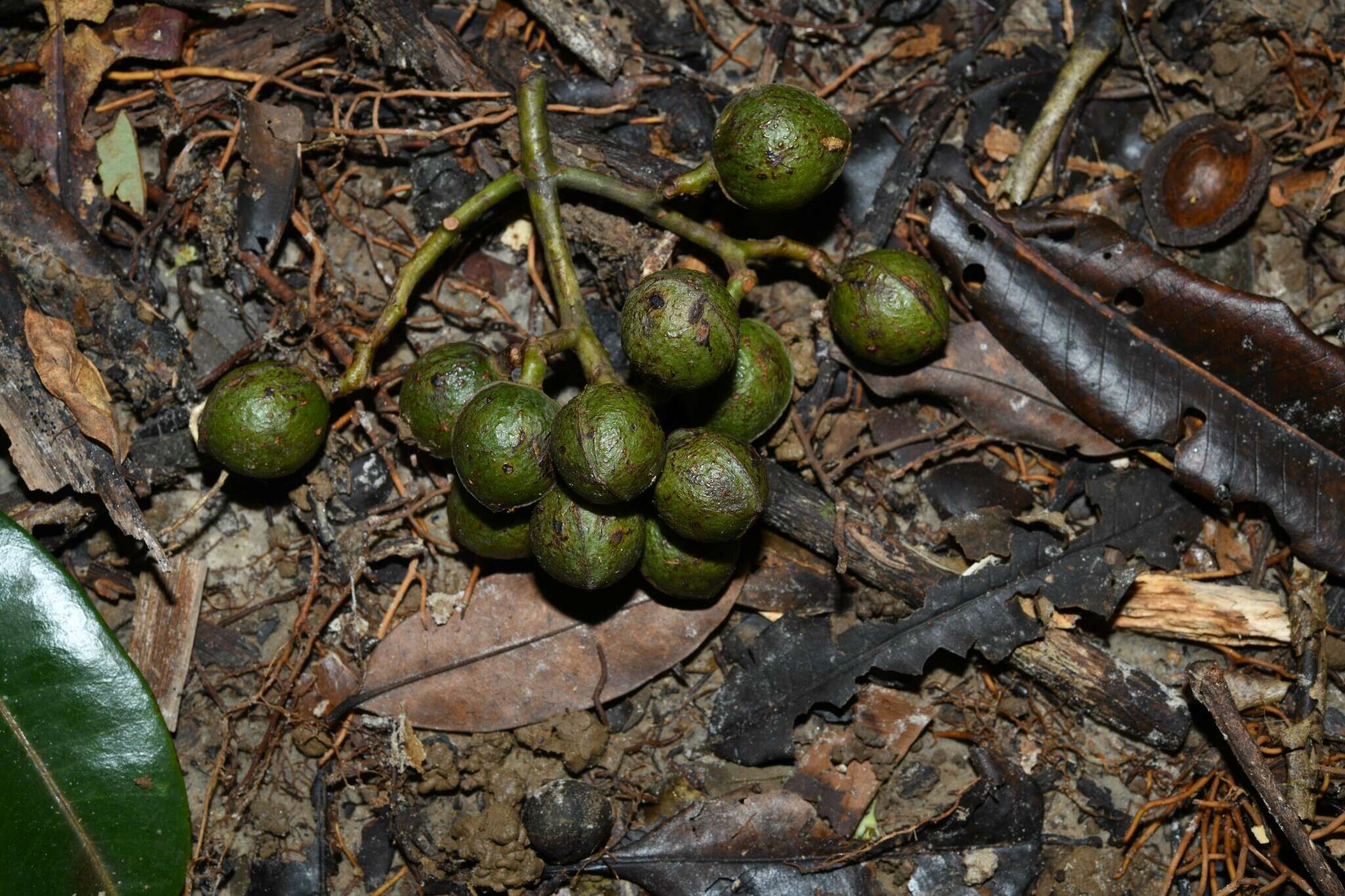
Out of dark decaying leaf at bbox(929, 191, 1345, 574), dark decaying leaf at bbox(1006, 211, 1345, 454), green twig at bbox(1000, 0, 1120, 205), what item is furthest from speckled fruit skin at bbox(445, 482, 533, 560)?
green twig at bbox(1000, 0, 1120, 205)

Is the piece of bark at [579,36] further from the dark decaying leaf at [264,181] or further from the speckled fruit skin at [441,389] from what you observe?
the speckled fruit skin at [441,389]

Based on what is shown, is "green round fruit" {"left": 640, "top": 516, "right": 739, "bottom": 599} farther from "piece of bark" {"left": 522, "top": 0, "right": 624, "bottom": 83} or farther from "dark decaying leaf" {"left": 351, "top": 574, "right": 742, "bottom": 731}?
"piece of bark" {"left": 522, "top": 0, "right": 624, "bottom": 83}

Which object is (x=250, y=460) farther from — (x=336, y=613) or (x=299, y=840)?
(x=299, y=840)

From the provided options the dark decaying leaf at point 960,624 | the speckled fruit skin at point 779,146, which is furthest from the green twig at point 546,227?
the dark decaying leaf at point 960,624

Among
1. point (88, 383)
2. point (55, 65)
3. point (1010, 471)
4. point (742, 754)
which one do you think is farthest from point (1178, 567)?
point (55, 65)

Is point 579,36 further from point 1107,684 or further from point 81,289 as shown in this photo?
point 1107,684
